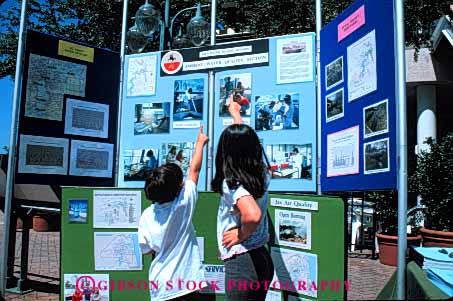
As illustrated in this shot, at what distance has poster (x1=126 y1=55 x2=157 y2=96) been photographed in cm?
511

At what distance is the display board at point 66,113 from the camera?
502 cm

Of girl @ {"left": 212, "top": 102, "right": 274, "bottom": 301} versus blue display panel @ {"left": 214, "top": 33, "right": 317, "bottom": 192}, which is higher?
blue display panel @ {"left": 214, "top": 33, "right": 317, "bottom": 192}

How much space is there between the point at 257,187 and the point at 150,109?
8.65ft

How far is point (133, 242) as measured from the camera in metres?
4.55

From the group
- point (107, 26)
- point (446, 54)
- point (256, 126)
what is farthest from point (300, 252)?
point (107, 26)

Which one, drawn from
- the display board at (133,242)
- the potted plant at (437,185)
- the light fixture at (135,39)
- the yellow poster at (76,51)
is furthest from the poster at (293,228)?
the potted plant at (437,185)

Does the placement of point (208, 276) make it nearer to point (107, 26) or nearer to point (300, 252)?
point (300, 252)

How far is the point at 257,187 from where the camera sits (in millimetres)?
2734

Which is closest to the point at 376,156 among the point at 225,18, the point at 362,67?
the point at 362,67

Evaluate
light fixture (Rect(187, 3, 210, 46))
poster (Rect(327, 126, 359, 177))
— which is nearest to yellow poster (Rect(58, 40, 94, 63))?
light fixture (Rect(187, 3, 210, 46))

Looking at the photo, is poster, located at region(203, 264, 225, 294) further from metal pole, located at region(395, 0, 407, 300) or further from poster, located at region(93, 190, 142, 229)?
metal pole, located at region(395, 0, 407, 300)

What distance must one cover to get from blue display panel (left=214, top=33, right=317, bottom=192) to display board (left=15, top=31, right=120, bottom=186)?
1.73 m

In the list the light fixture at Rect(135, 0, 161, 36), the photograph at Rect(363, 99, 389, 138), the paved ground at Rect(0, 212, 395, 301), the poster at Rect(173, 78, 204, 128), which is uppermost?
the light fixture at Rect(135, 0, 161, 36)

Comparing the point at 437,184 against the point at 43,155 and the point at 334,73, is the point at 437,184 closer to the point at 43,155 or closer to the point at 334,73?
the point at 334,73
